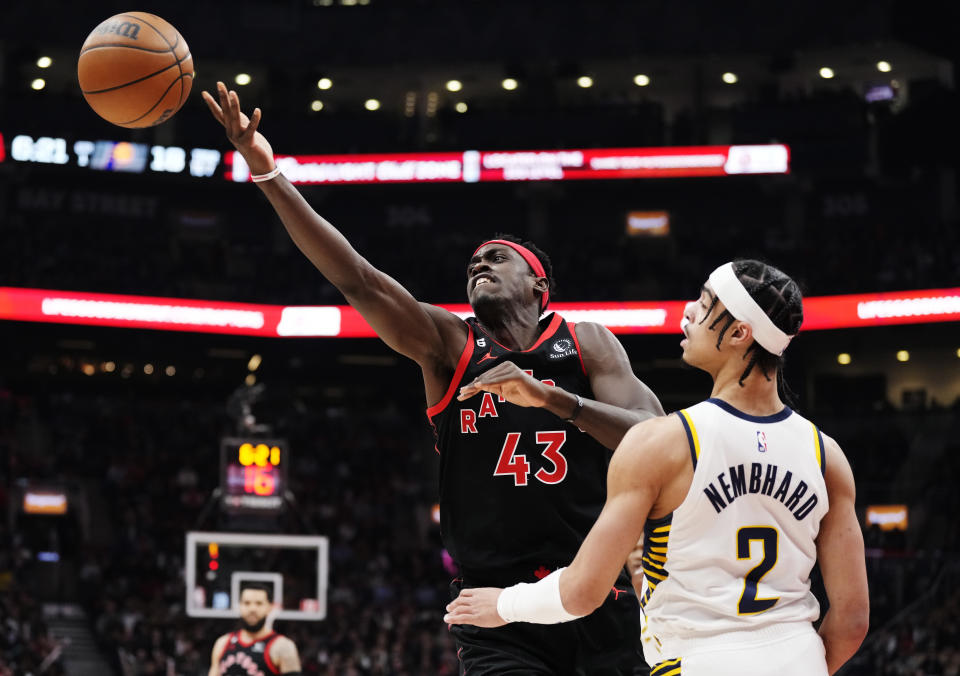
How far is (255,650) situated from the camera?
9031 mm

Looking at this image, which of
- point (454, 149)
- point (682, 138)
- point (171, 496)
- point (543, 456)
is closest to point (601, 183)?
point (682, 138)

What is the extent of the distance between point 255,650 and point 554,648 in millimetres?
5266

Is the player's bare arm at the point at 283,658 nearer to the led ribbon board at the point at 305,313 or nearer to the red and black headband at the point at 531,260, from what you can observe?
the red and black headband at the point at 531,260

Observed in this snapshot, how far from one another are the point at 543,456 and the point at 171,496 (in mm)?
22301

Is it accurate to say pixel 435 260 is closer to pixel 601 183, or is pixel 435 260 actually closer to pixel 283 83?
pixel 601 183

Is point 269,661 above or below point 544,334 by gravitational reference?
below

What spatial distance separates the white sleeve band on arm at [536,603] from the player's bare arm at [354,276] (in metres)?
1.34

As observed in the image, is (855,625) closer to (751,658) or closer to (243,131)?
(751,658)

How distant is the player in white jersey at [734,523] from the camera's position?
10.2 ft

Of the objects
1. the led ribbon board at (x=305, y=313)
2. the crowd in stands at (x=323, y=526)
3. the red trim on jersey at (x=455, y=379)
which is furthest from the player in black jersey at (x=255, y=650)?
the led ribbon board at (x=305, y=313)

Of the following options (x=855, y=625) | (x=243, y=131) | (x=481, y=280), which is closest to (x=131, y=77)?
(x=243, y=131)

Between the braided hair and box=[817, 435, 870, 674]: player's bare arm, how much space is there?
29 centimetres

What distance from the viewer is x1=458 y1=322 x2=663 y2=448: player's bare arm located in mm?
3648

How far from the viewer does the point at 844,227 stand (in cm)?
3045
